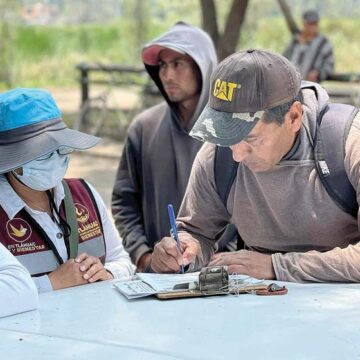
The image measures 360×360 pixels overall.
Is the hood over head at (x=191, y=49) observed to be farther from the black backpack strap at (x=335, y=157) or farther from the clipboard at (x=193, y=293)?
the clipboard at (x=193, y=293)

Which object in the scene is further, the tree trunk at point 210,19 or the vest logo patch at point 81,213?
the tree trunk at point 210,19

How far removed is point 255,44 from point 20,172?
43.1 feet

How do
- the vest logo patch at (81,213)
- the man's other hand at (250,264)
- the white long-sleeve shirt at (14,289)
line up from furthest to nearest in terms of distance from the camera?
the vest logo patch at (81,213) → the man's other hand at (250,264) → the white long-sleeve shirt at (14,289)

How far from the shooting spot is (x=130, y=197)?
157 inches

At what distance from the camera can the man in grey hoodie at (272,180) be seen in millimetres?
2471

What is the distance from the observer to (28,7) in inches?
742

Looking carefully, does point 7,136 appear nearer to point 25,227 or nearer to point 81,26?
point 25,227

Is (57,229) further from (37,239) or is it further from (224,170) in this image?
(224,170)

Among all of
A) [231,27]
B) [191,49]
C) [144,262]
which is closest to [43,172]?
[144,262]

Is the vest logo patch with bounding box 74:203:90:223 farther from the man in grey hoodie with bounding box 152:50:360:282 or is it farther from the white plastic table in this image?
the white plastic table

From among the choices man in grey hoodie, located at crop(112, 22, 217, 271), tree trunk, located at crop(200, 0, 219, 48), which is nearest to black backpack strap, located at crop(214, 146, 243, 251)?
man in grey hoodie, located at crop(112, 22, 217, 271)

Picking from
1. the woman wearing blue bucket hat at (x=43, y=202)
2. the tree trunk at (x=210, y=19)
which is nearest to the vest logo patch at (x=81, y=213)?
the woman wearing blue bucket hat at (x=43, y=202)

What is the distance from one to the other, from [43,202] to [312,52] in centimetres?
773

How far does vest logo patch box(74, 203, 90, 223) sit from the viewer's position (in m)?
2.87
